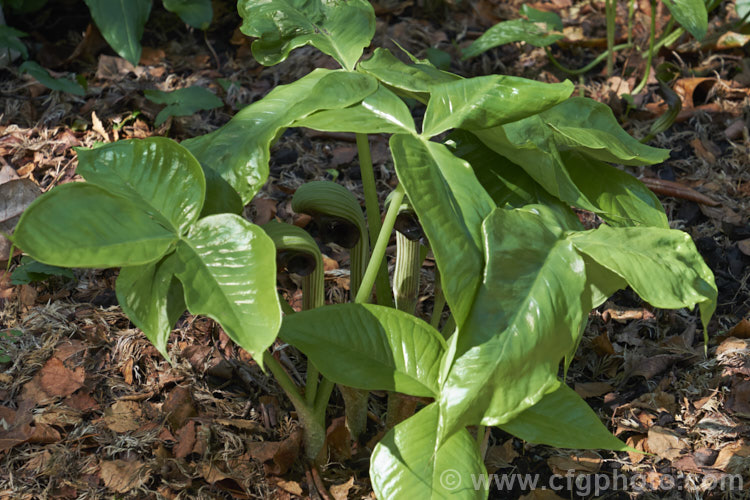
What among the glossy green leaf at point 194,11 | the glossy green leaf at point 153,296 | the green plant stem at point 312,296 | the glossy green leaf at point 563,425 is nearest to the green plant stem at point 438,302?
the green plant stem at point 312,296

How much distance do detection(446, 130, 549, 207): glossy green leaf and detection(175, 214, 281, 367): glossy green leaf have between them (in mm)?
447

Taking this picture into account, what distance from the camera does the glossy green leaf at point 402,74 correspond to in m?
1.09

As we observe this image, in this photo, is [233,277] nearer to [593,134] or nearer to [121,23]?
[593,134]

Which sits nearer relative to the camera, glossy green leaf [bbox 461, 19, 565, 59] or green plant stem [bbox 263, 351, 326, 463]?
green plant stem [bbox 263, 351, 326, 463]

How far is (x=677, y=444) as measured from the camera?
149 centimetres

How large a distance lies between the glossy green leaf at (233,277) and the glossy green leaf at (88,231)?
48 millimetres

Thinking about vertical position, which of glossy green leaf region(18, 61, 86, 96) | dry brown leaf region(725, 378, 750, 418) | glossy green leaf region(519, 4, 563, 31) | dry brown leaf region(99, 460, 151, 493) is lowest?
dry brown leaf region(99, 460, 151, 493)

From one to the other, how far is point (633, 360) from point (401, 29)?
165cm

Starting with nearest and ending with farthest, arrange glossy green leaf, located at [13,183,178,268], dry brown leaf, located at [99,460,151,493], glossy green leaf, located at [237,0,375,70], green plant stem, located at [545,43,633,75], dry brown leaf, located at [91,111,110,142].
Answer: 1. glossy green leaf, located at [13,183,178,268]
2. glossy green leaf, located at [237,0,375,70]
3. dry brown leaf, located at [99,460,151,493]
4. dry brown leaf, located at [91,111,110,142]
5. green plant stem, located at [545,43,633,75]

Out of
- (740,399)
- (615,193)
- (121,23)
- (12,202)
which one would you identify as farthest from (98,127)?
(740,399)

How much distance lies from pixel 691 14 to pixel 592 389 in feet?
4.14

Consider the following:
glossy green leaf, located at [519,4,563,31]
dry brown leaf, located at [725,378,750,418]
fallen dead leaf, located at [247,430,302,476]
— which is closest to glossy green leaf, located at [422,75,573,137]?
fallen dead leaf, located at [247,430,302,476]

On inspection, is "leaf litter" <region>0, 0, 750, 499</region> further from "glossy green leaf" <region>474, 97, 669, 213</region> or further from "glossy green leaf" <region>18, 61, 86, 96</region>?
"glossy green leaf" <region>474, 97, 669, 213</region>

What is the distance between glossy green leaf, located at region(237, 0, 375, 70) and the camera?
1213 millimetres
